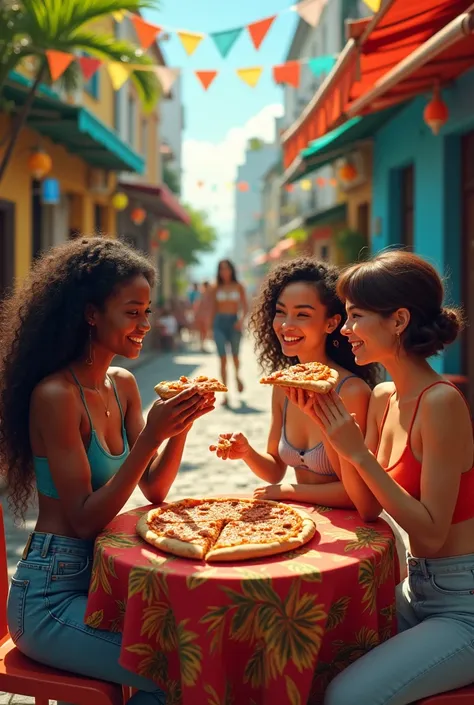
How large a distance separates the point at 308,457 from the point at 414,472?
670mm

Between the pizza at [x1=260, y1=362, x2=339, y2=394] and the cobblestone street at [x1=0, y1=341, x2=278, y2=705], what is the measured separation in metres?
1.78

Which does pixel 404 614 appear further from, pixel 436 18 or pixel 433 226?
pixel 433 226

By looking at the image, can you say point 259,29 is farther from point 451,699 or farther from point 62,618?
point 451,699

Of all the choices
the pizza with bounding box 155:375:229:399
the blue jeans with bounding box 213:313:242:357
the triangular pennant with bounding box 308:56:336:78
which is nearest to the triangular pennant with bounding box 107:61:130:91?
the triangular pennant with bounding box 308:56:336:78

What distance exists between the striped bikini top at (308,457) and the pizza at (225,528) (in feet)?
1.04

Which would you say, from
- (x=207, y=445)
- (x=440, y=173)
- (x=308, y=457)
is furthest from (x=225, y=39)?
(x=308, y=457)

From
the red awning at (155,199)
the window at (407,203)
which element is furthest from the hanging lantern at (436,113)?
the red awning at (155,199)

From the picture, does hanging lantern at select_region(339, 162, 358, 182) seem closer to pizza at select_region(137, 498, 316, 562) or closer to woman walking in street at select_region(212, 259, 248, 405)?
woman walking in street at select_region(212, 259, 248, 405)

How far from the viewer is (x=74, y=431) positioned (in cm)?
260

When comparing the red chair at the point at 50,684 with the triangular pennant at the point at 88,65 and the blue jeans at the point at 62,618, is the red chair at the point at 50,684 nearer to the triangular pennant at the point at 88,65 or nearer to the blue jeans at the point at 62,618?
the blue jeans at the point at 62,618

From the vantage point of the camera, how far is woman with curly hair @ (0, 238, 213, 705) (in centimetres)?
247

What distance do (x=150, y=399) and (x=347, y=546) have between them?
910 centimetres

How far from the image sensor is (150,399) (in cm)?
1132

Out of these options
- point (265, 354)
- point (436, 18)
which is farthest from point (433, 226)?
point (265, 354)
